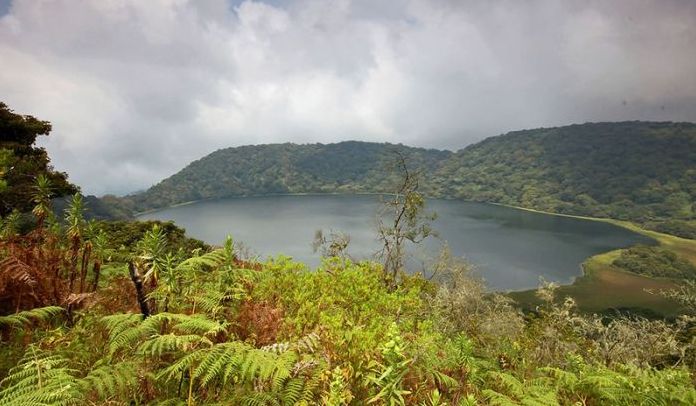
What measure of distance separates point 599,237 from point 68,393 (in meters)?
167

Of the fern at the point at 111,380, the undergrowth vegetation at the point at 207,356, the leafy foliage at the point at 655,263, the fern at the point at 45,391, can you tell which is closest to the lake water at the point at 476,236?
the leafy foliage at the point at 655,263

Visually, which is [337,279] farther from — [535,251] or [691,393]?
[535,251]

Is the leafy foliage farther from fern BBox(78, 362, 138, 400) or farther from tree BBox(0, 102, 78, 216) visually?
fern BBox(78, 362, 138, 400)

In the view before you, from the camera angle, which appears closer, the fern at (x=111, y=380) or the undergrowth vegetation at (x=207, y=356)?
the fern at (x=111, y=380)

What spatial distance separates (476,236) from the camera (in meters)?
132

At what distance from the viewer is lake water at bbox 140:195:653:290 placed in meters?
93.7

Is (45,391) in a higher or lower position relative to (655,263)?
higher

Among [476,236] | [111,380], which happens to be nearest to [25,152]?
[111,380]

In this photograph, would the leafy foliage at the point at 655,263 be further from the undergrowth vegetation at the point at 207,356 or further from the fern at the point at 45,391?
the fern at the point at 45,391

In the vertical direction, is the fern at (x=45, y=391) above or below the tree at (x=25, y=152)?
below

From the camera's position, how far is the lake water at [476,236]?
307ft

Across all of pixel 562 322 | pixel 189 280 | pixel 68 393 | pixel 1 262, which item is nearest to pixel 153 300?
pixel 189 280

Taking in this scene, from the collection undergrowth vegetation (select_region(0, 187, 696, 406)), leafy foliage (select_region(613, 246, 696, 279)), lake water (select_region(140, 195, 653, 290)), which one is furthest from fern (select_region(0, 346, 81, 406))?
leafy foliage (select_region(613, 246, 696, 279))

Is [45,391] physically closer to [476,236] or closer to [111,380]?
[111,380]
